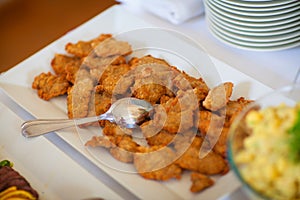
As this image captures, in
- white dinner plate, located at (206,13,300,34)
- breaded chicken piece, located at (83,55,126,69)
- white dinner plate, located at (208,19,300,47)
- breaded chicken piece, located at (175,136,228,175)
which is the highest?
white dinner plate, located at (206,13,300,34)

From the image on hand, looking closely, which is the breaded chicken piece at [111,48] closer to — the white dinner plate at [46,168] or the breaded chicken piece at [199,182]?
the white dinner plate at [46,168]

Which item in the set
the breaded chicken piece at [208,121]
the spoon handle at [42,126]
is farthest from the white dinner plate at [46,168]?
the breaded chicken piece at [208,121]

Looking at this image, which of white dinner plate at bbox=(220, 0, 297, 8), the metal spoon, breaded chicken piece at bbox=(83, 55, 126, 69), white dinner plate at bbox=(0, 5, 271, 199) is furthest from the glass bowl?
breaded chicken piece at bbox=(83, 55, 126, 69)

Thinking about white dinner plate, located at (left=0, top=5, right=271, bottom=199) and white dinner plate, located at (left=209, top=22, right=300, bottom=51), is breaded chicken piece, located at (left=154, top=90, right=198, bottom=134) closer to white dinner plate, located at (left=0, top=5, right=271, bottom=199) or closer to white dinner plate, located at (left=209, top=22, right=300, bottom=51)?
white dinner plate, located at (left=0, top=5, right=271, bottom=199)

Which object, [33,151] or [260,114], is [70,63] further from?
[260,114]

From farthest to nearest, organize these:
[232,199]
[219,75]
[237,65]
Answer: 1. [237,65]
2. [219,75]
3. [232,199]

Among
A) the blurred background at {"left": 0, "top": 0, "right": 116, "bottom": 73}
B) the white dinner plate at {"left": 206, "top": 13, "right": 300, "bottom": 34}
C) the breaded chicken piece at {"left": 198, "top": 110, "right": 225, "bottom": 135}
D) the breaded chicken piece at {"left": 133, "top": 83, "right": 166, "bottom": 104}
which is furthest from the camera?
the blurred background at {"left": 0, "top": 0, "right": 116, "bottom": 73}

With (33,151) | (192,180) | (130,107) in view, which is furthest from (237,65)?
(33,151)
